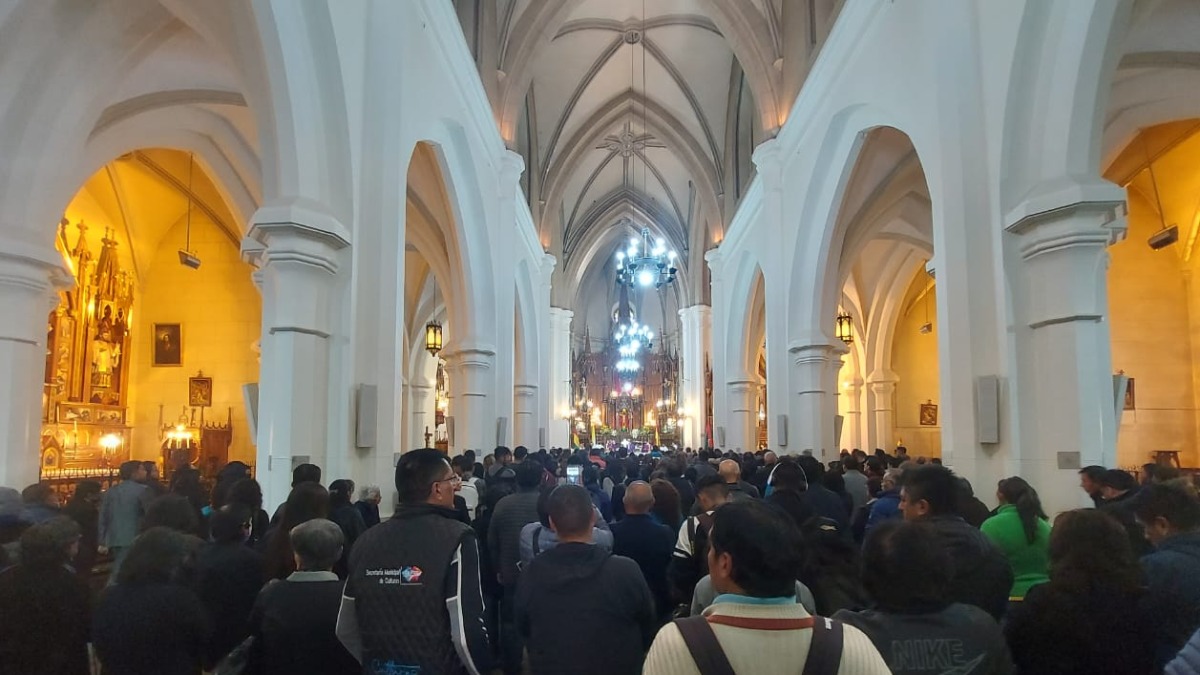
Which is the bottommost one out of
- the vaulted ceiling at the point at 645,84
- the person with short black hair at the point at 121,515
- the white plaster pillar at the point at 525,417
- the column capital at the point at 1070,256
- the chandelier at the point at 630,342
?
the person with short black hair at the point at 121,515

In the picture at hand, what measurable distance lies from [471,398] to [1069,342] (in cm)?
928

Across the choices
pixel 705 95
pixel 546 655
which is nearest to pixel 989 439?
pixel 546 655

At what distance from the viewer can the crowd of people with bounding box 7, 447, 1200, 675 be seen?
74.5 inches

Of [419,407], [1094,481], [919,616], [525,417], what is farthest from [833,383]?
[419,407]

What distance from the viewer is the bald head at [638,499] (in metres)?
4.56

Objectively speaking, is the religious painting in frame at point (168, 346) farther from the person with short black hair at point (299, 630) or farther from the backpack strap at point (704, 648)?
the backpack strap at point (704, 648)

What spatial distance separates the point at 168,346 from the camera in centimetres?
1756

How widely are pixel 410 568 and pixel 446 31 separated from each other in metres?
10.3

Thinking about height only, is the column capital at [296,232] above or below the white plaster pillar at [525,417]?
above

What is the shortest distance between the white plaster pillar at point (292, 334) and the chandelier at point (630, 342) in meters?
30.0

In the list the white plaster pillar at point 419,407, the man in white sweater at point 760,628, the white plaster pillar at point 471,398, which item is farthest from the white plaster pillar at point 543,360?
the man in white sweater at point 760,628

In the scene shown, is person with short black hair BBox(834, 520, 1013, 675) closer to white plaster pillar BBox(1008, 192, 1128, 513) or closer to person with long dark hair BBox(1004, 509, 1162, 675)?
person with long dark hair BBox(1004, 509, 1162, 675)

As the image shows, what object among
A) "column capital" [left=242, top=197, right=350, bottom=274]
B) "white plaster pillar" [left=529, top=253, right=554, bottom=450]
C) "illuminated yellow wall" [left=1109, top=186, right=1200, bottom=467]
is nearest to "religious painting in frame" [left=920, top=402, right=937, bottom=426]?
"illuminated yellow wall" [left=1109, top=186, right=1200, bottom=467]

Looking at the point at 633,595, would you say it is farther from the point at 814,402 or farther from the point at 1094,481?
the point at 814,402
